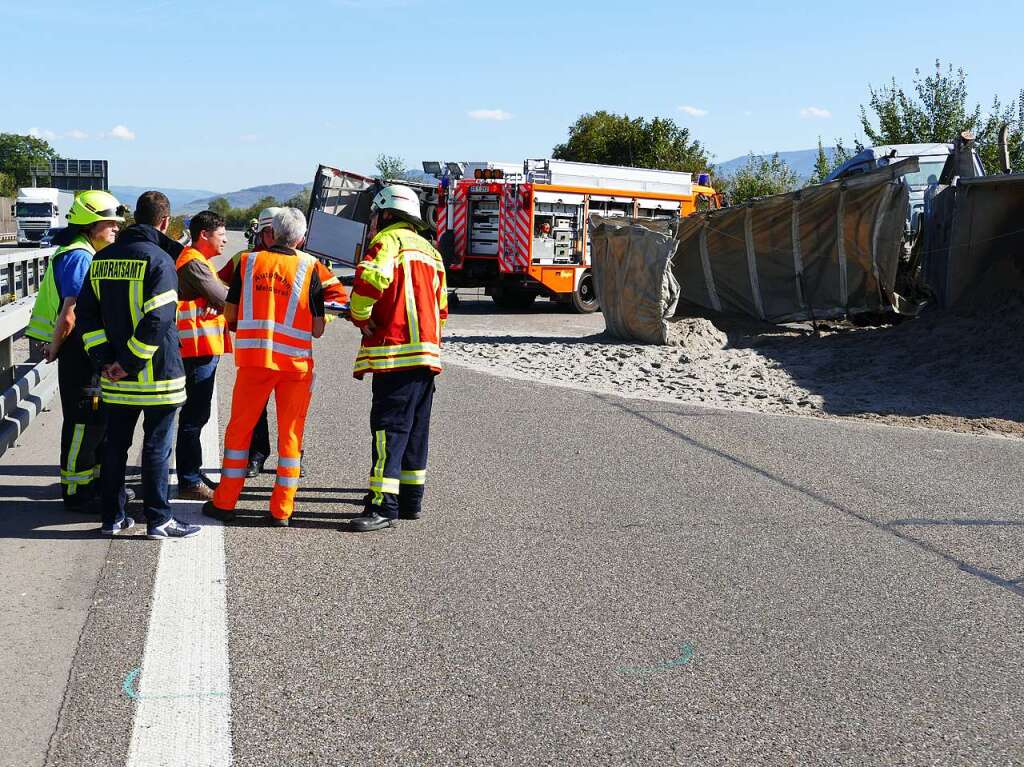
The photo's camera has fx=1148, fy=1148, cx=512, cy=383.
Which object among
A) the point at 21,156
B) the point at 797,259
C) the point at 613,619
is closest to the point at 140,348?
the point at 613,619

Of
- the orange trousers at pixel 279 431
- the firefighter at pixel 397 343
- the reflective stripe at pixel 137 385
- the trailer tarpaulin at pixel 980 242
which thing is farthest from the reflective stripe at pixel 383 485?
the trailer tarpaulin at pixel 980 242

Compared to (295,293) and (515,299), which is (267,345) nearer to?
(295,293)

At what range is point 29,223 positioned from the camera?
52.7 m

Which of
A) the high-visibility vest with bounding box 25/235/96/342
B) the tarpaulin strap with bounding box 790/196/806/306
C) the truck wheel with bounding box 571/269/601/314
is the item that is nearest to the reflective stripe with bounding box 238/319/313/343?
the high-visibility vest with bounding box 25/235/96/342

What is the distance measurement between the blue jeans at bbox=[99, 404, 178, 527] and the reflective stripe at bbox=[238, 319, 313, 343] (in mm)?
618

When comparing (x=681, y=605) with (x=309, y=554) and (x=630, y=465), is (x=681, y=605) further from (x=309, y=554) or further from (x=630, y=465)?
(x=630, y=465)

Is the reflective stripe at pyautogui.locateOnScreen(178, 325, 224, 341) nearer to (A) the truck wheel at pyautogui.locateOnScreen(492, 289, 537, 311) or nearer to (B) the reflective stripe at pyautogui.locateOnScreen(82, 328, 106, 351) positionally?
(B) the reflective stripe at pyautogui.locateOnScreen(82, 328, 106, 351)

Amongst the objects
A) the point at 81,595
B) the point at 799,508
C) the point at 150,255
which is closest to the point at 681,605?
the point at 799,508

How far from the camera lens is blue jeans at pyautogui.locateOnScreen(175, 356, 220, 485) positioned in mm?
7164

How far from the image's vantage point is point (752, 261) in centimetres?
1822

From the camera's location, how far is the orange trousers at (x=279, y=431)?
6391mm

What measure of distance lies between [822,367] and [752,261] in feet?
13.2

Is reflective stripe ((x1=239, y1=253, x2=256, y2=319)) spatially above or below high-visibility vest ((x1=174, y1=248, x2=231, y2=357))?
above

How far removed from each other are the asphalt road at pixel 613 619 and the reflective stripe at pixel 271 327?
42.2 inches
